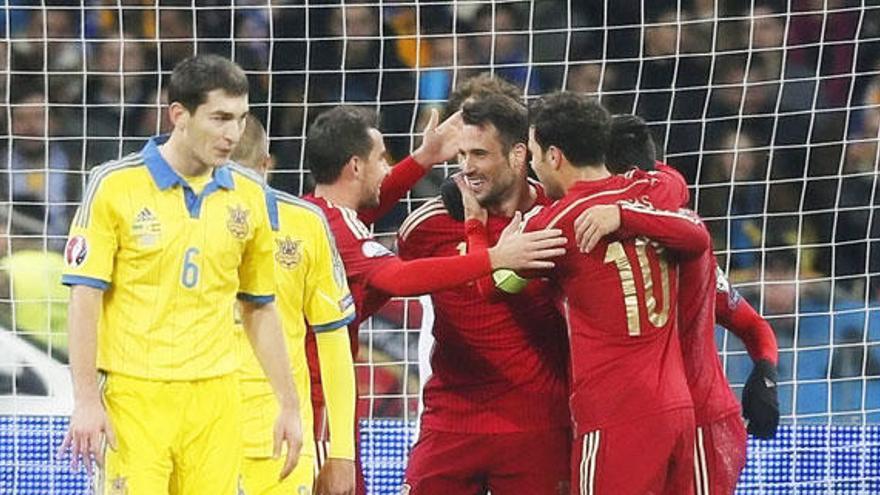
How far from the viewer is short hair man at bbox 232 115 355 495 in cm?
567

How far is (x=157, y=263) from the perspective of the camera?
517cm

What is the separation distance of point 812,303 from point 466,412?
3.46m

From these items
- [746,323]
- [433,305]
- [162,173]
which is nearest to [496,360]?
[433,305]

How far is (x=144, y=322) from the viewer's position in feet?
17.0

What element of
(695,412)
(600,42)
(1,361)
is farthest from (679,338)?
(1,361)

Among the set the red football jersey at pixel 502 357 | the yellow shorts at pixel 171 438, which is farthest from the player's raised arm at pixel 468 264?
the yellow shorts at pixel 171 438

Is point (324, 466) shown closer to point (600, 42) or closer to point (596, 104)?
point (596, 104)

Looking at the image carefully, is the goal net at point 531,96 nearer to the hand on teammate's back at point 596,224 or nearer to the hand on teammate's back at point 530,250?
the hand on teammate's back at point 530,250

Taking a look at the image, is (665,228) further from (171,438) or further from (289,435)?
(171,438)

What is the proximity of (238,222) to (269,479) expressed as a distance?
0.88m

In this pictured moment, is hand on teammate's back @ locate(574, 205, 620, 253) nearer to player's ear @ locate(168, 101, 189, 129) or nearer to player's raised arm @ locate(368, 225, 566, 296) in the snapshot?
player's raised arm @ locate(368, 225, 566, 296)

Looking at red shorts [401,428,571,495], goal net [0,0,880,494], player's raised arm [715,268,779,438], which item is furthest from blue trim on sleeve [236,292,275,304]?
goal net [0,0,880,494]

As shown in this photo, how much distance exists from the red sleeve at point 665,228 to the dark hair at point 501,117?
64cm

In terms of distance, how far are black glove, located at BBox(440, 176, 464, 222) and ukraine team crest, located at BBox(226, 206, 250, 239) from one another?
1.20 m
